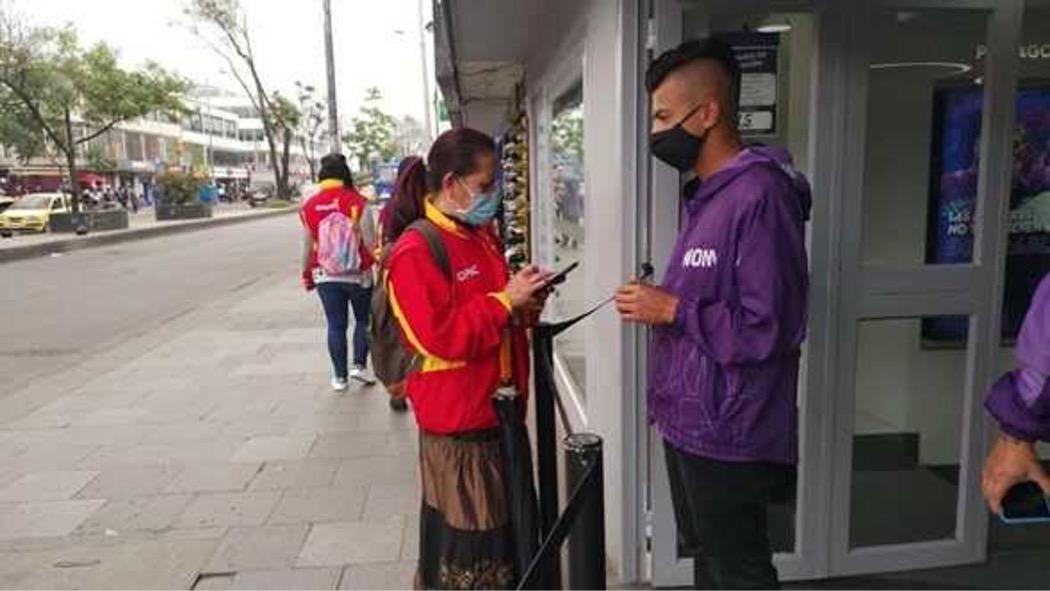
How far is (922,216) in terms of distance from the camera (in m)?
3.48

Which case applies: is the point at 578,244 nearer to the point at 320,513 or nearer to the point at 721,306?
the point at 320,513

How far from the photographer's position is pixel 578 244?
506cm

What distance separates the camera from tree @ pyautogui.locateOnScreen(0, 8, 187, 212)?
26.8m

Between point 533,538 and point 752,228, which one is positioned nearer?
point 752,228

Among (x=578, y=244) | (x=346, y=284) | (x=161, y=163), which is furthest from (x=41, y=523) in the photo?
(x=161, y=163)

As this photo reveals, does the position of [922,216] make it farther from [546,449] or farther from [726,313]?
[546,449]

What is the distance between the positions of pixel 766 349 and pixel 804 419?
1.32 meters

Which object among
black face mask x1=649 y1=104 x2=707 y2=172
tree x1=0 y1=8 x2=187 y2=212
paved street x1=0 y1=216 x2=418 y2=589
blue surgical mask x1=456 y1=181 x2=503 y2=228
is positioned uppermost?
tree x1=0 y1=8 x2=187 y2=212

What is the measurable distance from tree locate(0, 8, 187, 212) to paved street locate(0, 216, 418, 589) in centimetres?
2010

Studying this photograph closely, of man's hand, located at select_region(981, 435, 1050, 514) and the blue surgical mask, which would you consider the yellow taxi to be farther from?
man's hand, located at select_region(981, 435, 1050, 514)

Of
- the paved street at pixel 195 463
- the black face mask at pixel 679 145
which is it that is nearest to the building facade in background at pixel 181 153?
the paved street at pixel 195 463

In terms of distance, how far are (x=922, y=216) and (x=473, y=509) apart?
2.16 m

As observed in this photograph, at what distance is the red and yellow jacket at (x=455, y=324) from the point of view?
2.42 meters

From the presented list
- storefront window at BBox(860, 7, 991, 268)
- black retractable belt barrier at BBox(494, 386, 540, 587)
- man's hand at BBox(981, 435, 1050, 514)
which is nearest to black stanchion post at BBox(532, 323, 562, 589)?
black retractable belt barrier at BBox(494, 386, 540, 587)
